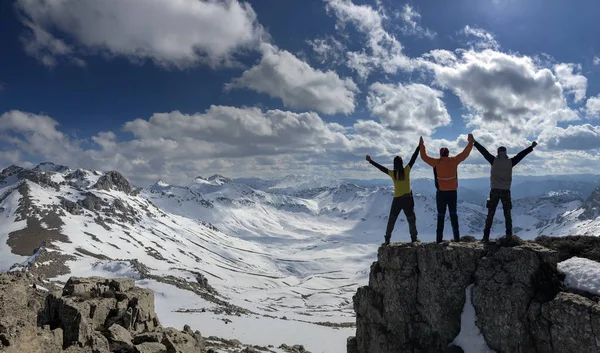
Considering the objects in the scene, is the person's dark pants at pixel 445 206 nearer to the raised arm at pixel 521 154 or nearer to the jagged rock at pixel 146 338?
the raised arm at pixel 521 154

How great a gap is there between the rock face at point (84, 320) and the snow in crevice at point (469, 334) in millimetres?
15645

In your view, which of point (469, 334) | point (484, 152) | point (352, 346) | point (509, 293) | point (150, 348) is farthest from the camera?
point (352, 346)

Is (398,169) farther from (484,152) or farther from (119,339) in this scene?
(119,339)

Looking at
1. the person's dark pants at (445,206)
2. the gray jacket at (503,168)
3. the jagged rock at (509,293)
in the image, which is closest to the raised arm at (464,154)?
the gray jacket at (503,168)

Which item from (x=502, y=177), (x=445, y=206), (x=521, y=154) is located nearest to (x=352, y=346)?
(x=445, y=206)

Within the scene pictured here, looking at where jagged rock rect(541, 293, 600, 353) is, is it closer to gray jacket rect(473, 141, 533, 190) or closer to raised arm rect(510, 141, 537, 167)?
gray jacket rect(473, 141, 533, 190)

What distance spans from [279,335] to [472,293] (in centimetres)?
4898

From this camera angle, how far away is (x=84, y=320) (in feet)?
64.0

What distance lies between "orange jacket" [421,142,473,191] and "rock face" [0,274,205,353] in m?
18.2

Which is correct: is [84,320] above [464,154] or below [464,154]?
below

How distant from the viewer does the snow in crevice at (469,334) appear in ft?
57.9

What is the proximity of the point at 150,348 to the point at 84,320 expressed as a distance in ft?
12.7

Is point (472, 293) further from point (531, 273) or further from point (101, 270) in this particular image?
point (101, 270)

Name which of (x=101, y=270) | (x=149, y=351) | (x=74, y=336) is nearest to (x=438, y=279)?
(x=149, y=351)
